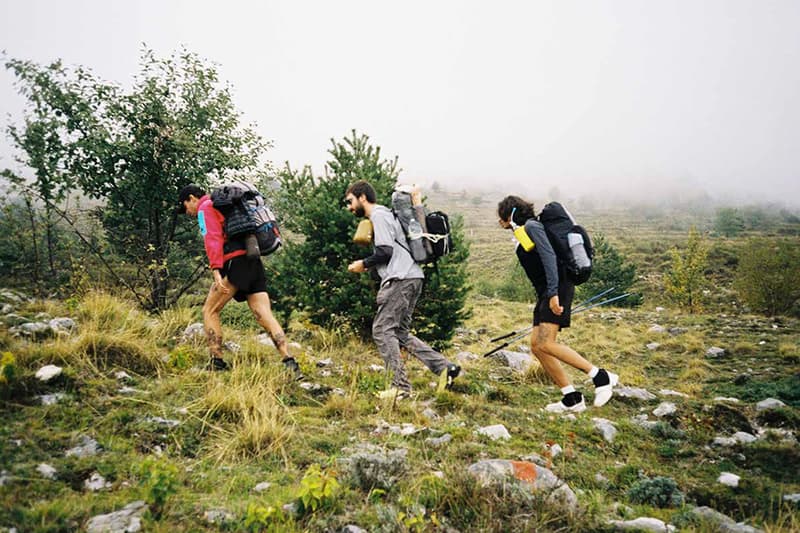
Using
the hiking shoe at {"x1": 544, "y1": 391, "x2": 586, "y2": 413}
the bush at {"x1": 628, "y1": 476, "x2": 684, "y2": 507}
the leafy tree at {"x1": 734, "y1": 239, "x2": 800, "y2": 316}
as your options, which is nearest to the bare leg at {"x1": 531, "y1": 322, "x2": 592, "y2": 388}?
the hiking shoe at {"x1": 544, "y1": 391, "x2": 586, "y2": 413}

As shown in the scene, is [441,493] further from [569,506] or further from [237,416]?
[237,416]

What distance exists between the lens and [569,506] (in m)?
2.74

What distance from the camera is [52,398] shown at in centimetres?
379

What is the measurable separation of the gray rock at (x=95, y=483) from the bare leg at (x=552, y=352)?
4339 millimetres

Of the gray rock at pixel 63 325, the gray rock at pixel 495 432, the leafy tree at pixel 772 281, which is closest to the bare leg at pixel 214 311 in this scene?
the gray rock at pixel 63 325

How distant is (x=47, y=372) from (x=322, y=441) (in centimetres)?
271

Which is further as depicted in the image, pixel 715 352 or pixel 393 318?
pixel 715 352

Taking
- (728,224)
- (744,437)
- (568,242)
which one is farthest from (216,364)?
(728,224)

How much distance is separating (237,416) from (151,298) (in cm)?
520

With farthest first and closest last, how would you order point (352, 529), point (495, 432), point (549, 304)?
point (549, 304)
point (495, 432)
point (352, 529)

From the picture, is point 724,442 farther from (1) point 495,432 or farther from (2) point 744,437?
(1) point 495,432

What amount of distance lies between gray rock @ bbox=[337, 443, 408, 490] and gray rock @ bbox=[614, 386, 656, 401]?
4274 mm

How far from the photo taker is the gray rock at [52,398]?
3.72 metres

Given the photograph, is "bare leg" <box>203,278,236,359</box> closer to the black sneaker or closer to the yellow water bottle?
the black sneaker
